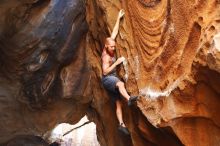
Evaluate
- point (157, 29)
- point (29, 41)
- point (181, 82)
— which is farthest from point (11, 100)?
point (181, 82)

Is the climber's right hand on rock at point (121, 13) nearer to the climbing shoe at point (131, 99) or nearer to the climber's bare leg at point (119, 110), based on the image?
the climber's bare leg at point (119, 110)

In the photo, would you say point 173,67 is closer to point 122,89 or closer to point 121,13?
point 122,89

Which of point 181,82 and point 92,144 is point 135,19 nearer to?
point 181,82

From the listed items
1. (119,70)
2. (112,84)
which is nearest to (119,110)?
(112,84)

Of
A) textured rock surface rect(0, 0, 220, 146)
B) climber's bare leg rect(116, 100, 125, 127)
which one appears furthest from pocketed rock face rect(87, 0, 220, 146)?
climber's bare leg rect(116, 100, 125, 127)

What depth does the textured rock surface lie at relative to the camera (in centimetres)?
417

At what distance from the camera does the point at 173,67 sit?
462cm

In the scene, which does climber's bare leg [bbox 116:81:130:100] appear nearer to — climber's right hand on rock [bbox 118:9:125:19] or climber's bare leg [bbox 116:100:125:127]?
climber's bare leg [bbox 116:100:125:127]

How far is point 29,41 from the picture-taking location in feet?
25.2

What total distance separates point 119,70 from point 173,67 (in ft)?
5.01

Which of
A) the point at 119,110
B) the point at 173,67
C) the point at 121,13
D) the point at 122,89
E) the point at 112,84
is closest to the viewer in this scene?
the point at 173,67

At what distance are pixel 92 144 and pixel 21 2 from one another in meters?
6.73

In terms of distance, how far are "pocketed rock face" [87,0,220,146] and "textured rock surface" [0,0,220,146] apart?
0.04 feet

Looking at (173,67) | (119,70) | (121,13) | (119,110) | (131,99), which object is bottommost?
(119,110)
